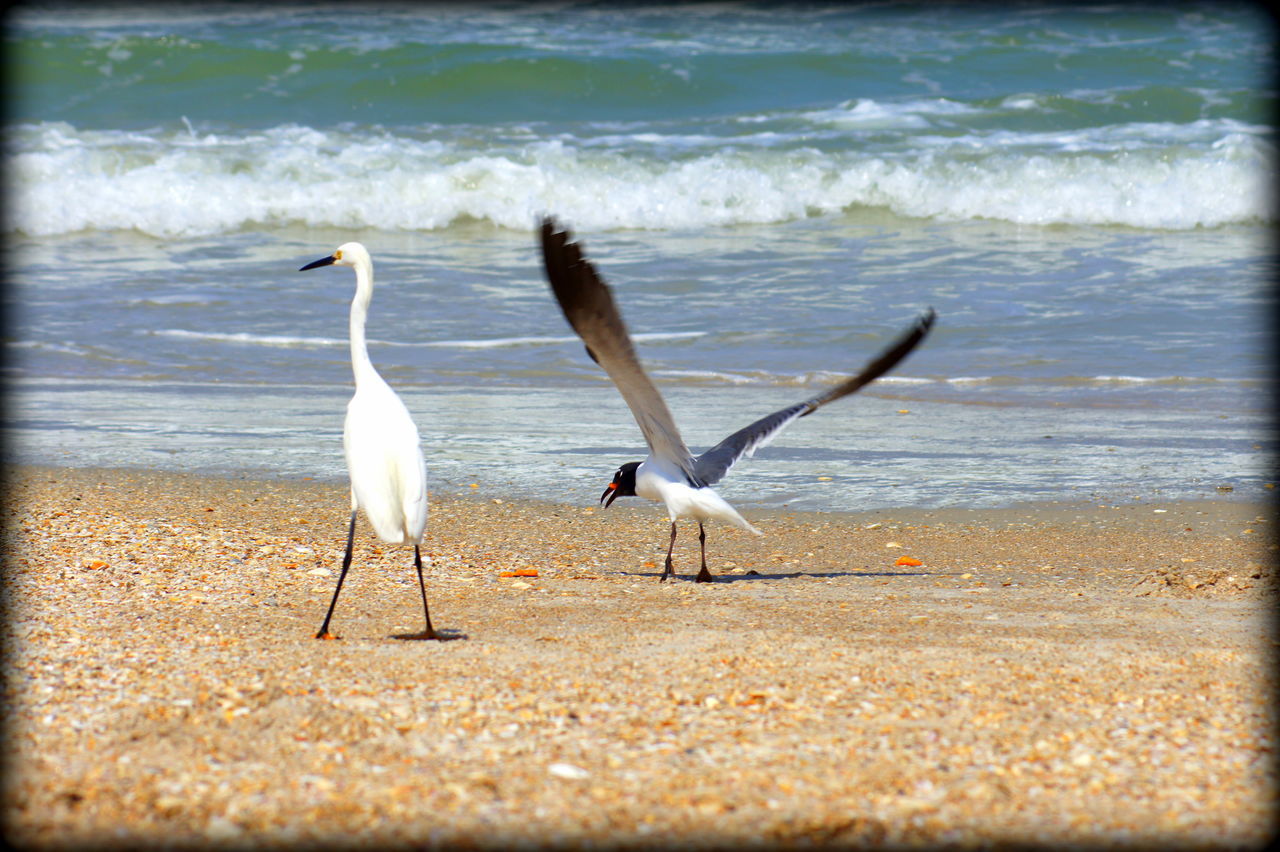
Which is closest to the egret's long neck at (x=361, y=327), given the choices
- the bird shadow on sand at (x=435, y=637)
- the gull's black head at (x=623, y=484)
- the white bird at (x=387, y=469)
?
the white bird at (x=387, y=469)

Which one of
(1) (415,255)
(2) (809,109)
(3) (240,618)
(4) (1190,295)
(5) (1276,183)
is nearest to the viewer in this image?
(3) (240,618)

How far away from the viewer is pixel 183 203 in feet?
55.8

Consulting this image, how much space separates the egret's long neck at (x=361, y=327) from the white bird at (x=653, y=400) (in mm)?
756

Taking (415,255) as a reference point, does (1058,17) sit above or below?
above

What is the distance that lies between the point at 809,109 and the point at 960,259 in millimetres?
7713

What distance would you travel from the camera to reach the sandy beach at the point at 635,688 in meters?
3.01

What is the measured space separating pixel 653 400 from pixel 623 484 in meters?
0.81

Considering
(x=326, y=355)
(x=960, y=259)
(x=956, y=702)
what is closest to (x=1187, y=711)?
(x=956, y=702)

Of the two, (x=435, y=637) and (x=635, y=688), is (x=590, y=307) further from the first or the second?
(x=635, y=688)

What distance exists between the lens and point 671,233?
16031 millimetres

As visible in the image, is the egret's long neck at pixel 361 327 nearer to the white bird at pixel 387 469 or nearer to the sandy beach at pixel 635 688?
the white bird at pixel 387 469

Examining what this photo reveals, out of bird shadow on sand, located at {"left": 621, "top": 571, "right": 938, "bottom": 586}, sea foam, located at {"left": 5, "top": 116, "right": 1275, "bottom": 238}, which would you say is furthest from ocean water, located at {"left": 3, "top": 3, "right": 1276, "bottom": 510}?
bird shadow on sand, located at {"left": 621, "top": 571, "right": 938, "bottom": 586}

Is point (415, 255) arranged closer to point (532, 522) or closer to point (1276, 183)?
point (532, 522)

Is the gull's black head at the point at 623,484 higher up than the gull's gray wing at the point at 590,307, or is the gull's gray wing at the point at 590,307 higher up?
the gull's gray wing at the point at 590,307
